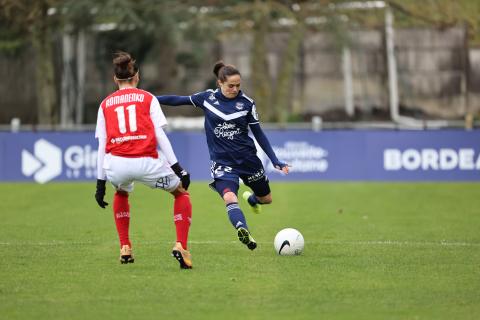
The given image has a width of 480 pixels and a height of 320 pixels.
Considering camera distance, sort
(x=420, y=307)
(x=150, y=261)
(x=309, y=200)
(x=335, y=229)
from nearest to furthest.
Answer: (x=420, y=307) → (x=150, y=261) → (x=335, y=229) → (x=309, y=200)

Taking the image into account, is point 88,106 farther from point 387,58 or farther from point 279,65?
point 387,58

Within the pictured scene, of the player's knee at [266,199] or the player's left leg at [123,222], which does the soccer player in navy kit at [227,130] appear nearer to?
Result: the player's knee at [266,199]

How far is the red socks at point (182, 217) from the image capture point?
9664mm

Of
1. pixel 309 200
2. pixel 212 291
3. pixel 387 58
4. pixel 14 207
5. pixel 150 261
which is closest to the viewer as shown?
pixel 212 291

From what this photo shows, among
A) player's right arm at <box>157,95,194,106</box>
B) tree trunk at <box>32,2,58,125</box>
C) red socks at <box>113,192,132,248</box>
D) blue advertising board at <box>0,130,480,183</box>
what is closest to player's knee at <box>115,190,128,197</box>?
red socks at <box>113,192,132,248</box>

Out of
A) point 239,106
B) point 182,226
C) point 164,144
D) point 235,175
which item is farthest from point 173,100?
point 182,226

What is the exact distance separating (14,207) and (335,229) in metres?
6.21

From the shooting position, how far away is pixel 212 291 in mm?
8422

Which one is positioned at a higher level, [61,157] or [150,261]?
[150,261]

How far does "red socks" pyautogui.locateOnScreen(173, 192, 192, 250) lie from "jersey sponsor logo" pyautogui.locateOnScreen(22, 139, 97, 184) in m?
12.8

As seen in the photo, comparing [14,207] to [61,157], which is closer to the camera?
[14,207]

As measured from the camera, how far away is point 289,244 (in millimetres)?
10562

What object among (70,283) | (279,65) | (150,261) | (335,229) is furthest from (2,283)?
(279,65)

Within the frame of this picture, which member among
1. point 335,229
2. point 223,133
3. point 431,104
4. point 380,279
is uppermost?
point 223,133
